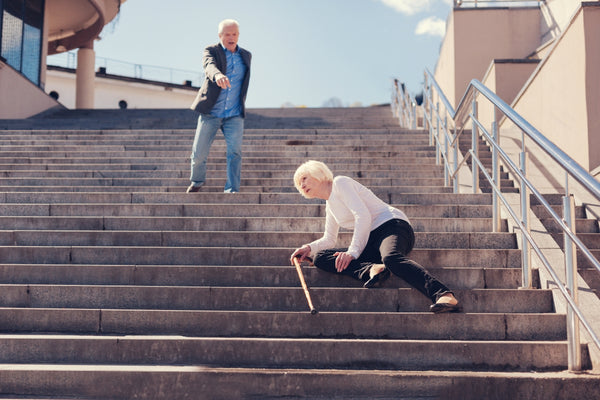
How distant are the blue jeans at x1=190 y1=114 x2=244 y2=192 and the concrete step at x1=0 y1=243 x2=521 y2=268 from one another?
5.23 feet

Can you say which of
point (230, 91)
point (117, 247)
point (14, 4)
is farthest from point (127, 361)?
point (14, 4)

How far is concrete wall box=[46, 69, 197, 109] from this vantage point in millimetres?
25297

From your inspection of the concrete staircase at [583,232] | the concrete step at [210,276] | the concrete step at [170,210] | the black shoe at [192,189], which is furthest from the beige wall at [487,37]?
the concrete step at [210,276]

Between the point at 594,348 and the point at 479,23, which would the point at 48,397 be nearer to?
the point at 594,348

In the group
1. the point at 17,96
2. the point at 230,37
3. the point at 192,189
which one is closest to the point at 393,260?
the point at 192,189

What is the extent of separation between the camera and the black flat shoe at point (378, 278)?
3.45m

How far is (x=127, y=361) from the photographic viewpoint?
304 centimetres

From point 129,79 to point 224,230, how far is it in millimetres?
23905

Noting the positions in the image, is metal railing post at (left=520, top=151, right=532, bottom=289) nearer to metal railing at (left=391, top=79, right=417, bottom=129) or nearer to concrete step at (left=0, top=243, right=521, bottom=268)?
concrete step at (left=0, top=243, right=521, bottom=268)

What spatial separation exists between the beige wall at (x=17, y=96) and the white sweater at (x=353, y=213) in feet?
36.4

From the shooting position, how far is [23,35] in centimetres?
1426

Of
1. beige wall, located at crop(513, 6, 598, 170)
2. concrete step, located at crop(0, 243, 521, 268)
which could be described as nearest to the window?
concrete step, located at crop(0, 243, 521, 268)

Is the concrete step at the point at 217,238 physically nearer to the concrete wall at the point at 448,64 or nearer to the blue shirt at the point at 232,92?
the blue shirt at the point at 232,92

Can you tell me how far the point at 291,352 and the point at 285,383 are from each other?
264 millimetres
